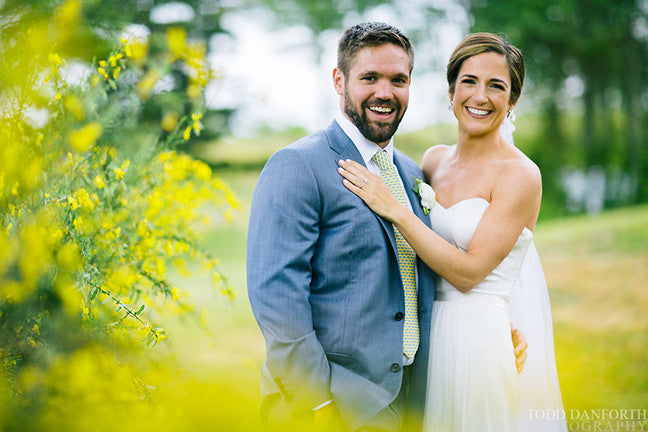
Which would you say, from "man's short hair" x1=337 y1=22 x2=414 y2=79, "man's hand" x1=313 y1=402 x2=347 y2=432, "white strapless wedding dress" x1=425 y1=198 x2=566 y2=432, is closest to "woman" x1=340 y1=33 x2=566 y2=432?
"white strapless wedding dress" x1=425 y1=198 x2=566 y2=432

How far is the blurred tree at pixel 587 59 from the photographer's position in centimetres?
1603

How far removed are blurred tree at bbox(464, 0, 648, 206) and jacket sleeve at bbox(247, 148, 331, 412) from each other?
13.1 metres

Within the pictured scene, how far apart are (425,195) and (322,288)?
0.81m

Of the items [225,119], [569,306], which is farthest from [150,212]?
[225,119]

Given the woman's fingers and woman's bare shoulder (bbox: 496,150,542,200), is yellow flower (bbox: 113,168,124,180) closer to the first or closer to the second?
the woman's fingers

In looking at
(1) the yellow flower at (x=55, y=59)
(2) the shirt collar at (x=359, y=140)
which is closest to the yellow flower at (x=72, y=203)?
(1) the yellow flower at (x=55, y=59)

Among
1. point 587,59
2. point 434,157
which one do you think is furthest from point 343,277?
point 587,59

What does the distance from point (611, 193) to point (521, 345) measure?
52.5 feet

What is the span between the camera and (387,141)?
277cm

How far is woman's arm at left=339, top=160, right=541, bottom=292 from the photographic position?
2527mm

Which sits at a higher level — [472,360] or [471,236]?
[471,236]

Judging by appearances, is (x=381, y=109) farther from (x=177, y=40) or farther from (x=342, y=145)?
(x=177, y=40)

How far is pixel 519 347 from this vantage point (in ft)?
9.78

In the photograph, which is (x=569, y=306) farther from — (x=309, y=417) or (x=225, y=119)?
(x=225, y=119)
